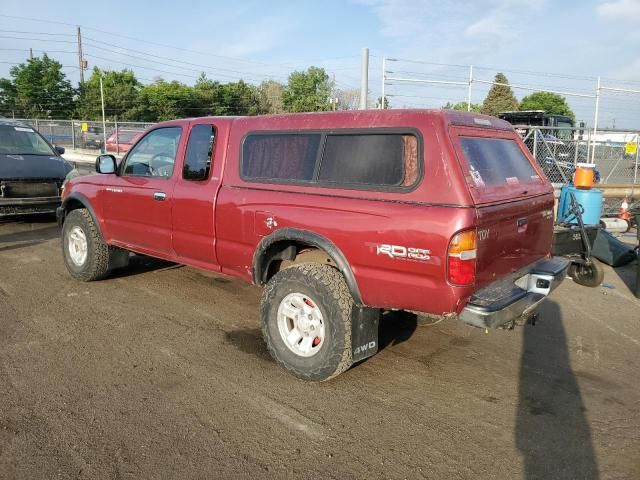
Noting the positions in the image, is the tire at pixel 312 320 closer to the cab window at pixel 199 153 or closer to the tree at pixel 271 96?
the cab window at pixel 199 153

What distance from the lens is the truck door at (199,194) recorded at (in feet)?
15.4

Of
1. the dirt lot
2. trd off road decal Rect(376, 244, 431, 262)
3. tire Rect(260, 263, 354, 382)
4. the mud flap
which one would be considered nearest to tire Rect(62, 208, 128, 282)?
the dirt lot

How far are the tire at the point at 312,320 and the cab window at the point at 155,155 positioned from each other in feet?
6.44

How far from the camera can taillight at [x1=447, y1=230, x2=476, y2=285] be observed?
316cm

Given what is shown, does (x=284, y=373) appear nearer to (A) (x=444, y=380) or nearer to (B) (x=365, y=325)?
(B) (x=365, y=325)

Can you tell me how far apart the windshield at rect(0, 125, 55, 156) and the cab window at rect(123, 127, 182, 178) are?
591cm

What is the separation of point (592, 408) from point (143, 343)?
11.5 feet

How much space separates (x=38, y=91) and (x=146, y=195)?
47625mm

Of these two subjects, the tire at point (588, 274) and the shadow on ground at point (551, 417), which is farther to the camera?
the tire at point (588, 274)

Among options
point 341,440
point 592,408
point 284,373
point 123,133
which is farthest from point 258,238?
point 123,133

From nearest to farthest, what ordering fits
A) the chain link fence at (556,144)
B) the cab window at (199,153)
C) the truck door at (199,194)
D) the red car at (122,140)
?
the truck door at (199,194)
the cab window at (199,153)
the chain link fence at (556,144)
the red car at (122,140)

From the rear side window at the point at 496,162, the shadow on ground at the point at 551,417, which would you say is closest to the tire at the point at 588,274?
the shadow on ground at the point at 551,417

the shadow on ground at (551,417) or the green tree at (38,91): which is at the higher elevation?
the green tree at (38,91)

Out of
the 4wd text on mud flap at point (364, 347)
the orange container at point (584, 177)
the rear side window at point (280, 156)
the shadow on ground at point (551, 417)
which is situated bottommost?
the shadow on ground at point (551, 417)
